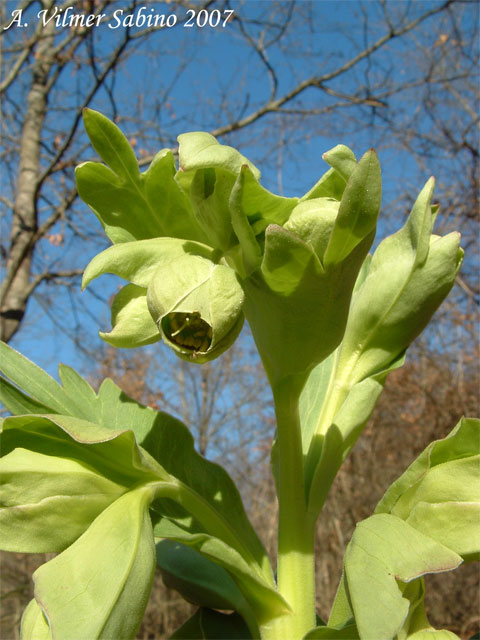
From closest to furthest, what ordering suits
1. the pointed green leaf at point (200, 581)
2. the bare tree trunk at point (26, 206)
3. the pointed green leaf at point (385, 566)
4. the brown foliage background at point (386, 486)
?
the pointed green leaf at point (385, 566)
the pointed green leaf at point (200, 581)
the bare tree trunk at point (26, 206)
the brown foliage background at point (386, 486)

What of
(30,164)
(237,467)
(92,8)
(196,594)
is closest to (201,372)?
(237,467)

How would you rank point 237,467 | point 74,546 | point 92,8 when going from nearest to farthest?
point 74,546 < point 92,8 < point 237,467

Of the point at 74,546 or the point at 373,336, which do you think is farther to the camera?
the point at 373,336

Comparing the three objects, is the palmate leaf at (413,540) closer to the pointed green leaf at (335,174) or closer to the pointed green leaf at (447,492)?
the pointed green leaf at (447,492)

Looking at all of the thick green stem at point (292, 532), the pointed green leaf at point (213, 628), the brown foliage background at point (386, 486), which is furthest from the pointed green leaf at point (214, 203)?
the brown foliage background at point (386, 486)

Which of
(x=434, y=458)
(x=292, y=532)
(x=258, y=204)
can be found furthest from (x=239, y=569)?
(x=258, y=204)

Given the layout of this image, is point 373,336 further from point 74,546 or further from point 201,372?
point 201,372

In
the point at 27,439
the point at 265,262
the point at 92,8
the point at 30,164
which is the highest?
the point at 92,8

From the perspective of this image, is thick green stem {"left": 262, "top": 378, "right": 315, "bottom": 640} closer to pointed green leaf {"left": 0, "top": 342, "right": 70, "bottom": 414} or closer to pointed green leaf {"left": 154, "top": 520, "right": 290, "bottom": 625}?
pointed green leaf {"left": 154, "top": 520, "right": 290, "bottom": 625}
